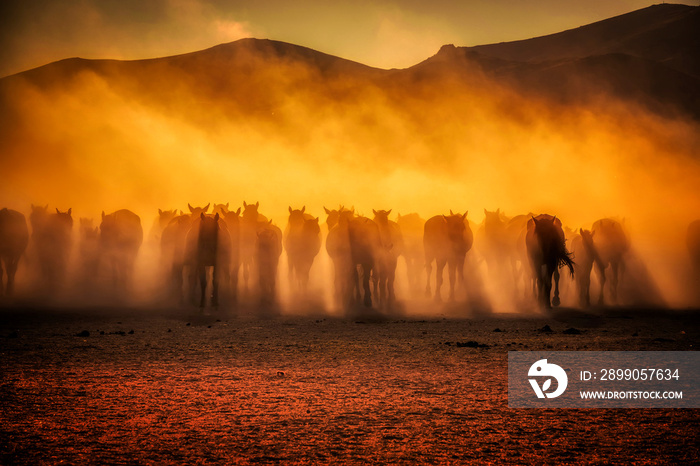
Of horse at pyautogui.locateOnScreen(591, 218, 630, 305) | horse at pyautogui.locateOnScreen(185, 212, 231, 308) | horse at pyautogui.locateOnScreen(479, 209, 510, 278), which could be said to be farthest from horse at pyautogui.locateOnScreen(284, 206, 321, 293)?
horse at pyautogui.locateOnScreen(591, 218, 630, 305)

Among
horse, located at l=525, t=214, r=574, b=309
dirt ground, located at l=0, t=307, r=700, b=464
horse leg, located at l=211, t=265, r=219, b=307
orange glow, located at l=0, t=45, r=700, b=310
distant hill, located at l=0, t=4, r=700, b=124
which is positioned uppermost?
distant hill, located at l=0, t=4, r=700, b=124

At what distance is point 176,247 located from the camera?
2269 centimetres

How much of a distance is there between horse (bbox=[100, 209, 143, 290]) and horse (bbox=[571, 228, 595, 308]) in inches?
714

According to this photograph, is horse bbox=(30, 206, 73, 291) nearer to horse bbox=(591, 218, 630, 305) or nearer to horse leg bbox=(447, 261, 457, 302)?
horse leg bbox=(447, 261, 457, 302)

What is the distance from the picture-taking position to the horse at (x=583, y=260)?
833 inches

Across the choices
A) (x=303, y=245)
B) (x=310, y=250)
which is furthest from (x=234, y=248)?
(x=310, y=250)

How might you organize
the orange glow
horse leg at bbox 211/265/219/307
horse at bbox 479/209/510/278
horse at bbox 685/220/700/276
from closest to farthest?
horse leg at bbox 211/265/219/307
horse at bbox 685/220/700/276
horse at bbox 479/209/510/278
the orange glow

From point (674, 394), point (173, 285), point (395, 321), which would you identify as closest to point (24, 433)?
point (674, 394)

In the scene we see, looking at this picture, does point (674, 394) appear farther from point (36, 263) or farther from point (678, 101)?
point (678, 101)

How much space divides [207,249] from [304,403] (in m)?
13.0

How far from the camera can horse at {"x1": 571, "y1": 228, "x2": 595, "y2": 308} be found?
69.4ft

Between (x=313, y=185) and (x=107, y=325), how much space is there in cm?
4764

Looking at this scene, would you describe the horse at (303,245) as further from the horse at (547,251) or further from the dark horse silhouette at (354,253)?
the horse at (547,251)
